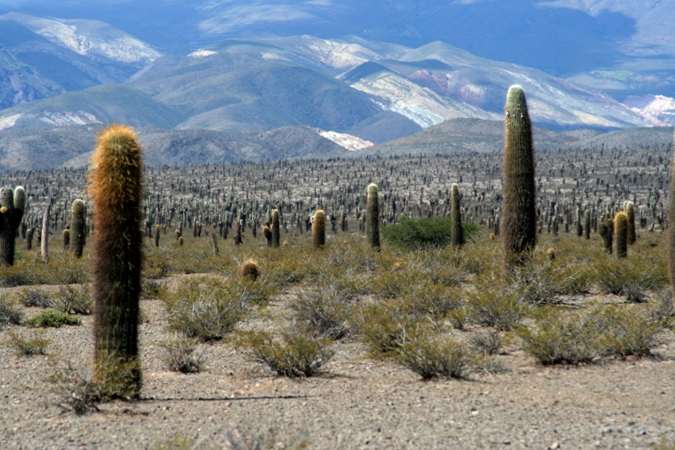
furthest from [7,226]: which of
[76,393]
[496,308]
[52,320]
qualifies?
[76,393]

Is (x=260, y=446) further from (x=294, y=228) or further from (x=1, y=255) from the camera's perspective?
(x=294, y=228)

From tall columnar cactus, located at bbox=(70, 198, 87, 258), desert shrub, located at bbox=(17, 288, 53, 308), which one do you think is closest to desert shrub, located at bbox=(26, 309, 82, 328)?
desert shrub, located at bbox=(17, 288, 53, 308)

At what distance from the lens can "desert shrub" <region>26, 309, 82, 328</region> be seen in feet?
64.4

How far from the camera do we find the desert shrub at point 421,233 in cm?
4390

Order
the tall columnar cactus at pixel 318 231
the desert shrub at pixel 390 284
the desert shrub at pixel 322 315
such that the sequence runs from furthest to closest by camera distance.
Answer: the tall columnar cactus at pixel 318 231 < the desert shrub at pixel 390 284 < the desert shrub at pixel 322 315

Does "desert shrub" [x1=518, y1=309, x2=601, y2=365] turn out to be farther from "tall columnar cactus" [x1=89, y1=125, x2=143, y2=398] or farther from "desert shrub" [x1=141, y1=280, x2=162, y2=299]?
"desert shrub" [x1=141, y1=280, x2=162, y2=299]

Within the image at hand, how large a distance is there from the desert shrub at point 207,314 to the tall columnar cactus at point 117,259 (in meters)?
4.73

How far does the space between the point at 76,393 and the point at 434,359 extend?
4412mm

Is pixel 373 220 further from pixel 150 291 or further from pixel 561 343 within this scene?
pixel 561 343

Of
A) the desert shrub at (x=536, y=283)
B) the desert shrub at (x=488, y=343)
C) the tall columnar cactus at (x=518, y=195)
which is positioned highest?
the tall columnar cactus at (x=518, y=195)

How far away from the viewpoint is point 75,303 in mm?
21703

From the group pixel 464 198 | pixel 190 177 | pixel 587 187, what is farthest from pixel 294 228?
pixel 190 177

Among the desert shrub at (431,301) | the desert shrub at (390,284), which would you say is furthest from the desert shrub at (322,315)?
the desert shrub at (390,284)

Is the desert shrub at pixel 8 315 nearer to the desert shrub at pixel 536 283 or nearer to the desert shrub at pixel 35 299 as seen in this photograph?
the desert shrub at pixel 35 299
